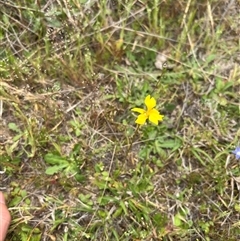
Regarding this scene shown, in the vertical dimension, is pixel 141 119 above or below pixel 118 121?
above

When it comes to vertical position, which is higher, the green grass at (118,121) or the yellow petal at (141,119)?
the yellow petal at (141,119)

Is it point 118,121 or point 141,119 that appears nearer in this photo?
point 141,119

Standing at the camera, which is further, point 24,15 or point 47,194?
point 24,15

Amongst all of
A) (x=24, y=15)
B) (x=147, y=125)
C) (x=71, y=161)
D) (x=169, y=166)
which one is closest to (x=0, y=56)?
(x=24, y=15)

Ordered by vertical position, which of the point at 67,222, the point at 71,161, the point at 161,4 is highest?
the point at 161,4

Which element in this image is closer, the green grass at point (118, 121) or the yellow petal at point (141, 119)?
the yellow petal at point (141, 119)

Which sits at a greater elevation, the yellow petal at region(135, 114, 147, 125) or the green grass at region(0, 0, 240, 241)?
the yellow petal at region(135, 114, 147, 125)

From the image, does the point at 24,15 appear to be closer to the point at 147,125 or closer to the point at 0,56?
the point at 0,56

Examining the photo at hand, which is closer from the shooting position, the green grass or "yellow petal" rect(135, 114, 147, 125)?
"yellow petal" rect(135, 114, 147, 125)
